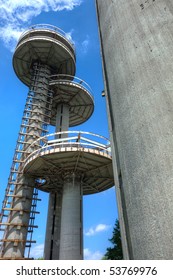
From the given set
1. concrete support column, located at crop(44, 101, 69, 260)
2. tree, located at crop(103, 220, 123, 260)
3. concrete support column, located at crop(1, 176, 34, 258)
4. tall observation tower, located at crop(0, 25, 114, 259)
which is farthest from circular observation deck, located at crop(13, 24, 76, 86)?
tree, located at crop(103, 220, 123, 260)

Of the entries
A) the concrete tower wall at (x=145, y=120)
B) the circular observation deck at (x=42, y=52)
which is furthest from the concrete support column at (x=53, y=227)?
the concrete tower wall at (x=145, y=120)

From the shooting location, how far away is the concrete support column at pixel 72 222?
20484mm

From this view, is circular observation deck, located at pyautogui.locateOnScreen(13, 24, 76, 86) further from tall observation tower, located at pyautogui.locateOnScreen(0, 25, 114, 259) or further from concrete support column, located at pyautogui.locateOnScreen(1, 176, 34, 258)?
concrete support column, located at pyautogui.locateOnScreen(1, 176, 34, 258)

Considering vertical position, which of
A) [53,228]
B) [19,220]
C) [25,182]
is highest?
[25,182]

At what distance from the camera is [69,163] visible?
76.6ft

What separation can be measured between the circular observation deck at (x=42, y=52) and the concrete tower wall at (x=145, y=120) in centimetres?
3047

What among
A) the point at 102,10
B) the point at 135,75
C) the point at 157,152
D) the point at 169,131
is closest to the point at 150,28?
the point at 135,75

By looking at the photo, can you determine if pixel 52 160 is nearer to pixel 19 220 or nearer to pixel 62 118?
pixel 19 220

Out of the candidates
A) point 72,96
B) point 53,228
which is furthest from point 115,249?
point 72,96

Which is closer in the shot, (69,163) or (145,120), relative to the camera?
(145,120)

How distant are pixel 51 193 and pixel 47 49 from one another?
71.3 ft

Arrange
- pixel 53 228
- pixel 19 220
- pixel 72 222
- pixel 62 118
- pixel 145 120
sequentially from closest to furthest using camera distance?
pixel 145 120, pixel 72 222, pixel 19 220, pixel 53 228, pixel 62 118

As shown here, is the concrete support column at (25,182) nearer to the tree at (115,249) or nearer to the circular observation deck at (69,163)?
the circular observation deck at (69,163)

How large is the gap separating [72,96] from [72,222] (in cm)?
1999
